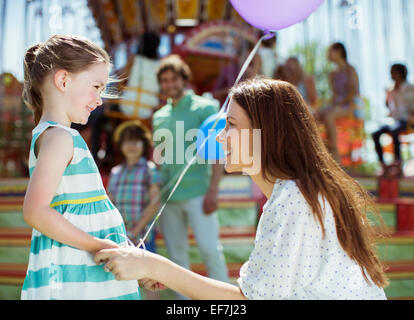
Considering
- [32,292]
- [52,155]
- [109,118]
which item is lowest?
[32,292]

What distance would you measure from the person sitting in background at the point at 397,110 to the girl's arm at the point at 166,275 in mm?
3928

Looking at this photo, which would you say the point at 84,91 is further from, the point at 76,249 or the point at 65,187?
the point at 76,249

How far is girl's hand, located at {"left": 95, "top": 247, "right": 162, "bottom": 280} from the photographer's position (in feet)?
3.98

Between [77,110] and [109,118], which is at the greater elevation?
[109,118]

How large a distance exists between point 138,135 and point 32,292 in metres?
1.92

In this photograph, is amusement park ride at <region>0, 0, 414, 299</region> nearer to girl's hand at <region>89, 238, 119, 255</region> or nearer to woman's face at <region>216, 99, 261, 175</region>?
woman's face at <region>216, 99, 261, 175</region>

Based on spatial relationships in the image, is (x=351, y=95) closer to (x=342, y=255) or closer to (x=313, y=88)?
(x=313, y=88)

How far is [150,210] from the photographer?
9.35 feet

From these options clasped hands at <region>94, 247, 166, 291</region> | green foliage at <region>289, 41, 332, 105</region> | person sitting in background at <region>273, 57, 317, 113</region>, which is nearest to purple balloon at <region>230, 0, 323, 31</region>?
clasped hands at <region>94, 247, 166, 291</region>

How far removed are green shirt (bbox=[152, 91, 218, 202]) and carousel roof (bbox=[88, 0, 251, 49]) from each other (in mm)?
4166

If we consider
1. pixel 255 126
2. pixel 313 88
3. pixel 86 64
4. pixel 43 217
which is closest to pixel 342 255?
pixel 255 126

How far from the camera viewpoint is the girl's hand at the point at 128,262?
1.21 metres

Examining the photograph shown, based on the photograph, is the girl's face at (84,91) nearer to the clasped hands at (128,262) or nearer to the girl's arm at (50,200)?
the girl's arm at (50,200)

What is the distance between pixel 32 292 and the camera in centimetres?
126
